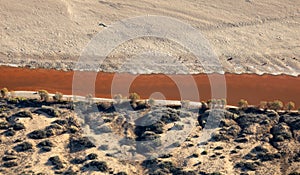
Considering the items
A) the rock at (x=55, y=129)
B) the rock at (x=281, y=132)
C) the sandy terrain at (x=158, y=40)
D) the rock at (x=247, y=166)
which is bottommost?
the rock at (x=247, y=166)

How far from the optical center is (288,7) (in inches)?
3305

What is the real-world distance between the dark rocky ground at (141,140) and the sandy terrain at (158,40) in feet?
43.6

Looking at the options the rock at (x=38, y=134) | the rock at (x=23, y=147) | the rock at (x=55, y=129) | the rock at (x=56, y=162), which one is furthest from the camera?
the rock at (x=55, y=129)

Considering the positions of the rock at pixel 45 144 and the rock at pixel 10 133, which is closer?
the rock at pixel 45 144

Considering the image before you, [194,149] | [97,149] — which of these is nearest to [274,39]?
[194,149]

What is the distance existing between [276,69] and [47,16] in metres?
34.4

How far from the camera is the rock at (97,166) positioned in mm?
47219

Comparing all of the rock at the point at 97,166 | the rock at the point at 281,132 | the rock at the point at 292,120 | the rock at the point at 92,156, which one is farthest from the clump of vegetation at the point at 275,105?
the rock at the point at 92,156

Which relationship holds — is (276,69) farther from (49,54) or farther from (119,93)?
(49,54)

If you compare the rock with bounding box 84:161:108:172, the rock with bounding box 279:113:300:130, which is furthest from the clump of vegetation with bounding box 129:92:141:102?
the rock with bounding box 279:113:300:130

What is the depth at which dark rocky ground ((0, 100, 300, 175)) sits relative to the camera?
156 feet

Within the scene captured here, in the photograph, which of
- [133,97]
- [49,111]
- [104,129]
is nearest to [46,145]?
[49,111]

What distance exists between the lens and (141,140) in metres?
51.3

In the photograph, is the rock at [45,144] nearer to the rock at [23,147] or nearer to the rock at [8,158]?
the rock at [23,147]
